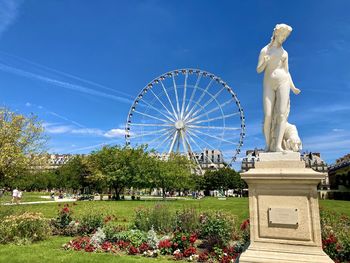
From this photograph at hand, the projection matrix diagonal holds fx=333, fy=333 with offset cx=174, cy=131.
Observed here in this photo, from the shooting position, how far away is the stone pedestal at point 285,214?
21.5ft

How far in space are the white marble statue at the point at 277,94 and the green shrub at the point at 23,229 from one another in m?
8.52

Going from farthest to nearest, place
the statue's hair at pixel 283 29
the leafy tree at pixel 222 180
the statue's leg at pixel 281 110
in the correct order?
the leafy tree at pixel 222 180 < the statue's hair at pixel 283 29 < the statue's leg at pixel 281 110

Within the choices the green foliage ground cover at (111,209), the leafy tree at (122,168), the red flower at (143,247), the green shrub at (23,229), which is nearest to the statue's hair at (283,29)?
the red flower at (143,247)

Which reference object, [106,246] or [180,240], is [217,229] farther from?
[106,246]

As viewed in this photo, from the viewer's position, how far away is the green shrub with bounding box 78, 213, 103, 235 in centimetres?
1267

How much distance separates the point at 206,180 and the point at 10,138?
230 feet

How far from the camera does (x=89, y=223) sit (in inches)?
500

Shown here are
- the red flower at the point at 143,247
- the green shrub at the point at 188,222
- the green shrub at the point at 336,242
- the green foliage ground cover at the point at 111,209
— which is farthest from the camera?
the green foliage ground cover at the point at 111,209

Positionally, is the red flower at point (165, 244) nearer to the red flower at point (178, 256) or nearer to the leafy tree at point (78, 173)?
the red flower at point (178, 256)

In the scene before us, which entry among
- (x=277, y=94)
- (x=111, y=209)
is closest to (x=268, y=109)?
(x=277, y=94)

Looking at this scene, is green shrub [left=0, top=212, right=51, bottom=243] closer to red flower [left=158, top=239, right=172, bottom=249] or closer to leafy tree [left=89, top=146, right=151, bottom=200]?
red flower [left=158, top=239, right=172, bottom=249]

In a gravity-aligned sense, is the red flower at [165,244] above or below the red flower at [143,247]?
above

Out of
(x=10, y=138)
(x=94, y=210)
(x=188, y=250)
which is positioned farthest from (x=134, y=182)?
(x=188, y=250)

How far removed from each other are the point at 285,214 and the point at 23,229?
910cm
